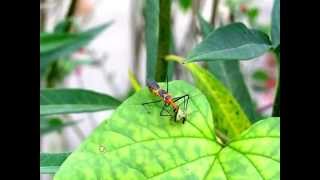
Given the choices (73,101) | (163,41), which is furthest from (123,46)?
(163,41)

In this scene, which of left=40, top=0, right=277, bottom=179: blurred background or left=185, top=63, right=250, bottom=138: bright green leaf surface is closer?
left=185, top=63, right=250, bottom=138: bright green leaf surface

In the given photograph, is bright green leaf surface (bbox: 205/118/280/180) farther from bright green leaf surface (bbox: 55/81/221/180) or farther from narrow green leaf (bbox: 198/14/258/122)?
narrow green leaf (bbox: 198/14/258/122)

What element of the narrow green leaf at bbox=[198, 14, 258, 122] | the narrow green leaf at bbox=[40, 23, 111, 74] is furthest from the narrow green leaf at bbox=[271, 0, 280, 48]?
the narrow green leaf at bbox=[40, 23, 111, 74]

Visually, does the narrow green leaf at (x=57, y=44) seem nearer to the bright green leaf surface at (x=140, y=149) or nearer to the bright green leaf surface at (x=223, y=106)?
the bright green leaf surface at (x=223, y=106)
